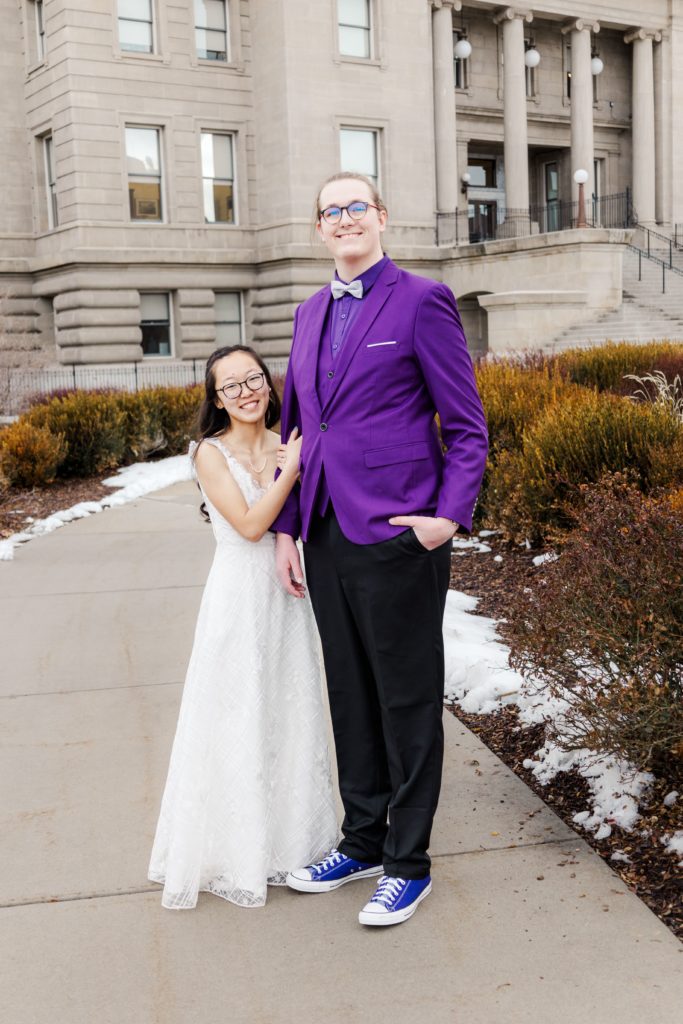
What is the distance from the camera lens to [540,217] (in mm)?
39812

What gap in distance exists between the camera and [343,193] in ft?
11.4

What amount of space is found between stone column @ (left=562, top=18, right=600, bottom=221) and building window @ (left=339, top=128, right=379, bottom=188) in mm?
7659

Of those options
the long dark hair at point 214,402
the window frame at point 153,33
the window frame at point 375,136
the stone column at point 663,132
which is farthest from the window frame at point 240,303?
the long dark hair at point 214,402

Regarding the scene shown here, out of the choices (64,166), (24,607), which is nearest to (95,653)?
(24,607)

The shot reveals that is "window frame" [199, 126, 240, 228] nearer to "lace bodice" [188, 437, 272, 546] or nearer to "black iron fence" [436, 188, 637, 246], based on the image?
"black iron fence" [436, 188, 637, 246]

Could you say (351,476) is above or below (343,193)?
below

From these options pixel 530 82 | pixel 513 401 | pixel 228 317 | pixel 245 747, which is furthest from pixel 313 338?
A: pixel 530 82

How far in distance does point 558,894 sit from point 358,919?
25.4 inches

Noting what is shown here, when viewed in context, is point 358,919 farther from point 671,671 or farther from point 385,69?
point 385,69

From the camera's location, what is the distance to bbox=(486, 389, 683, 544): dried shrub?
8.35 meters

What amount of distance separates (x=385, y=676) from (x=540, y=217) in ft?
126

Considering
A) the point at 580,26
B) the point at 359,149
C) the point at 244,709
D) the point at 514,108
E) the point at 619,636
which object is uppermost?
the point at 580,26

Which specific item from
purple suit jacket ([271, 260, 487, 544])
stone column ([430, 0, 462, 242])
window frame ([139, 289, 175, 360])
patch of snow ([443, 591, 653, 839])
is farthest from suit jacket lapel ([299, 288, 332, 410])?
stone column ([430, 0, 462, 242])

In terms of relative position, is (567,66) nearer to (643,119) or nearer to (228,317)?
(643,119)
